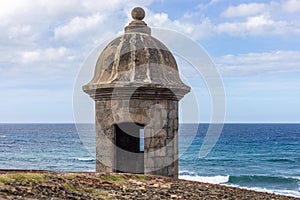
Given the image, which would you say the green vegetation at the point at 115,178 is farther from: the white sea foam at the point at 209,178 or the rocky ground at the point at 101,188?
the white sea foam at the point at 209,178

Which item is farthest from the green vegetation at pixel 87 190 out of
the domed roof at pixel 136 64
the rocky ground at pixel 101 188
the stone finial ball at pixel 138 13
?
the stone finial ball at pixel 138 13

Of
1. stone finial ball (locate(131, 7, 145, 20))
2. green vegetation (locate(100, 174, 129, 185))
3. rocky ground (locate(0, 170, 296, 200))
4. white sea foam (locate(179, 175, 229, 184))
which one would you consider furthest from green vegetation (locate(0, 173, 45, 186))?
white sea foam (locate(179, 175, 229, 184))

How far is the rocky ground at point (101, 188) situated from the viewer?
16.6 ft

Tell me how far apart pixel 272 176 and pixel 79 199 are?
3410 cm

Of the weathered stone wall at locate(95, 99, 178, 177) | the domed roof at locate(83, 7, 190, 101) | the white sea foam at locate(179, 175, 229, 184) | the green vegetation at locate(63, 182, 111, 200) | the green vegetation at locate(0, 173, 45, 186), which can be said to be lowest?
the white sea foam at locate(179, 175, 229, 184)

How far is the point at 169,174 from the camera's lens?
9.09 meters

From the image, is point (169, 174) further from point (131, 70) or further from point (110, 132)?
point (131, 70)

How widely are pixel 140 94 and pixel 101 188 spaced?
2.85m

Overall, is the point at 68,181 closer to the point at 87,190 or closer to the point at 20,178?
the point at 87,190

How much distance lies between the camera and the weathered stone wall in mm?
8688

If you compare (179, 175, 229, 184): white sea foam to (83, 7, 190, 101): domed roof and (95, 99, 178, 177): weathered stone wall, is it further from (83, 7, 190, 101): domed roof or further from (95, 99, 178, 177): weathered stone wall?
(83, 7, 190, 101): domed roof

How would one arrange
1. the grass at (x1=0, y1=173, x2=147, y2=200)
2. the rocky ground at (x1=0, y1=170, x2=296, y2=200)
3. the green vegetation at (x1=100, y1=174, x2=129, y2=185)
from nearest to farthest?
the rocky ground at (x1=0, y1=170, x2=296, y2=200)
the grass at (x1=0, y1=173, x2=147, y2=200)
the green vegetation at (x1=100, y1=174, x2=129, y2=185)

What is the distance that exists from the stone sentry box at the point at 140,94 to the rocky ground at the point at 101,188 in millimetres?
1592

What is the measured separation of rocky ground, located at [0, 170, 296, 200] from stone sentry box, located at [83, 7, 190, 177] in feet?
5.22
